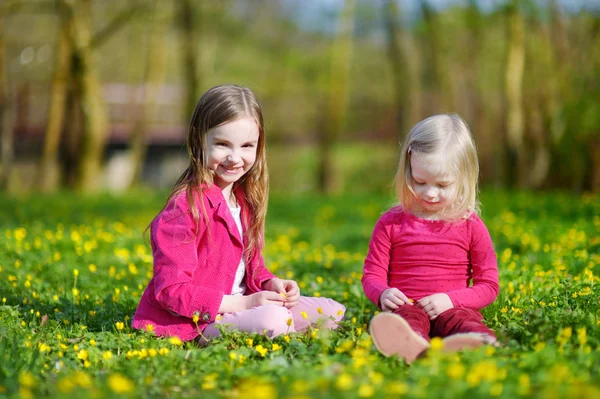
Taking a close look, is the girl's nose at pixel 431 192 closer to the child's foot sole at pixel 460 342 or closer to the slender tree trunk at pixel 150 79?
the child's foot sole at pixel 460 342

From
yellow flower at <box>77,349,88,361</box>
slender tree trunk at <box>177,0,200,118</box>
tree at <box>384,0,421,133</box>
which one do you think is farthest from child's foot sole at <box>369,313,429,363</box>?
slender tree trunk at <box>177,0,200,118</box>

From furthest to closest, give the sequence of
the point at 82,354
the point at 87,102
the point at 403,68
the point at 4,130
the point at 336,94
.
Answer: the point at 336,94
the point at 403,68
the point at 4,130
the point at 87,102
the point at 82,354

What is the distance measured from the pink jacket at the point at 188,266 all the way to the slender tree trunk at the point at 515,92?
13829 mm

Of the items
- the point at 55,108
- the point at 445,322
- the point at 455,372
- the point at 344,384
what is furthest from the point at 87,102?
the point at 455,372

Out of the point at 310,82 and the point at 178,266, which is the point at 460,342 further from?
the point at 310,82

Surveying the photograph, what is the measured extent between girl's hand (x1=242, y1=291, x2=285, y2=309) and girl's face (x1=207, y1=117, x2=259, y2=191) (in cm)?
68

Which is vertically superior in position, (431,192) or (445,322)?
(431,192)

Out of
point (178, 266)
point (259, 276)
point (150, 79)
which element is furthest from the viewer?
point (150, 79)

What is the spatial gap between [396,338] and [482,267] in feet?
3.49

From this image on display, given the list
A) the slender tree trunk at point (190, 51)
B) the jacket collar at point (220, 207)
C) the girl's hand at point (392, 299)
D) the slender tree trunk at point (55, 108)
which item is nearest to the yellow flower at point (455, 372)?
the girl's hand at point (392, 299)

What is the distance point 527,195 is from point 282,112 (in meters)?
13.0

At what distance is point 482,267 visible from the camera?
419 centimetres

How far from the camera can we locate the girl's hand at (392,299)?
3878 millimetres

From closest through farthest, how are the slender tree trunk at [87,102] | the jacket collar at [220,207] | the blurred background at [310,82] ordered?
the jacket collar at [220,207] → the slender tree trunk at [87,102] → the blurred background at [310,82]
